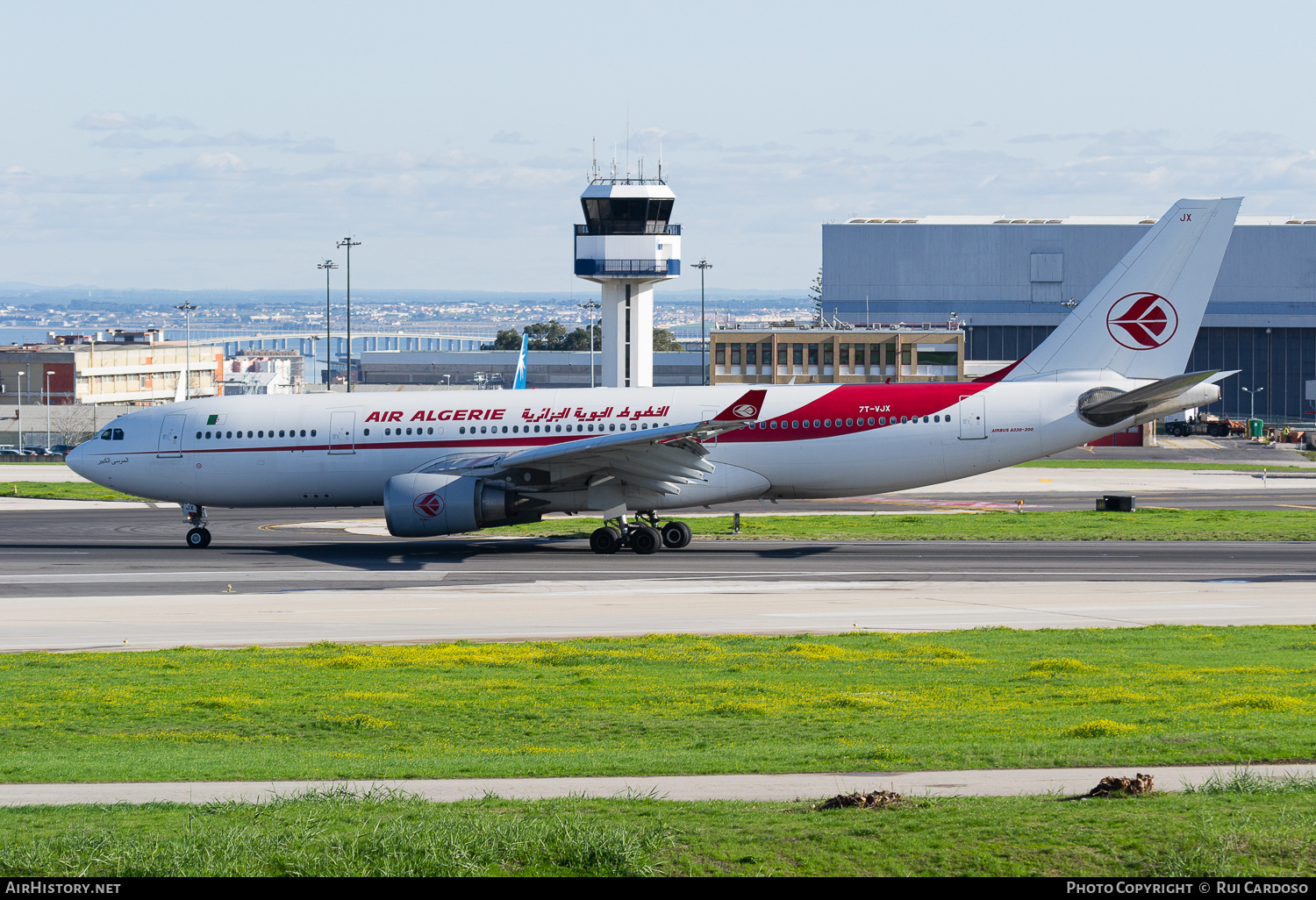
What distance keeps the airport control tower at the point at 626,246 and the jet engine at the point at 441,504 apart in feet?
134

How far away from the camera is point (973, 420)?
124 feet

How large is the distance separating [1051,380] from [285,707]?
91.5 ft

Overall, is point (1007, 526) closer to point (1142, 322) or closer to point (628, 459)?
point (1142, 322)

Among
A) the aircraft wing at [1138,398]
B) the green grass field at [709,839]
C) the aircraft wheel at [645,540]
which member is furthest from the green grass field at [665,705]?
the aircraft wheel at [645,540]

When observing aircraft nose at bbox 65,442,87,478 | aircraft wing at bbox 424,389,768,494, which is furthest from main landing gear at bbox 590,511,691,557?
aircraft nose at bbox 65,442,87,478

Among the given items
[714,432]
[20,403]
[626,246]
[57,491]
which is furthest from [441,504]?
[20,403]

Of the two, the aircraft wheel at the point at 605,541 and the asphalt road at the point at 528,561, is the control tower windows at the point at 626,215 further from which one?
the aircraft wheel at the point at 605,541

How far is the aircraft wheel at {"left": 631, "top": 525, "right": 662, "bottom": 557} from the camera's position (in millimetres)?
37719

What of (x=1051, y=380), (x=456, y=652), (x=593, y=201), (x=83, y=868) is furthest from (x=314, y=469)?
(x=593, y=201)

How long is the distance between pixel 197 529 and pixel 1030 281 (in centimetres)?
12264

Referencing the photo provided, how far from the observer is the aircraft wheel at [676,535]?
127 feet
